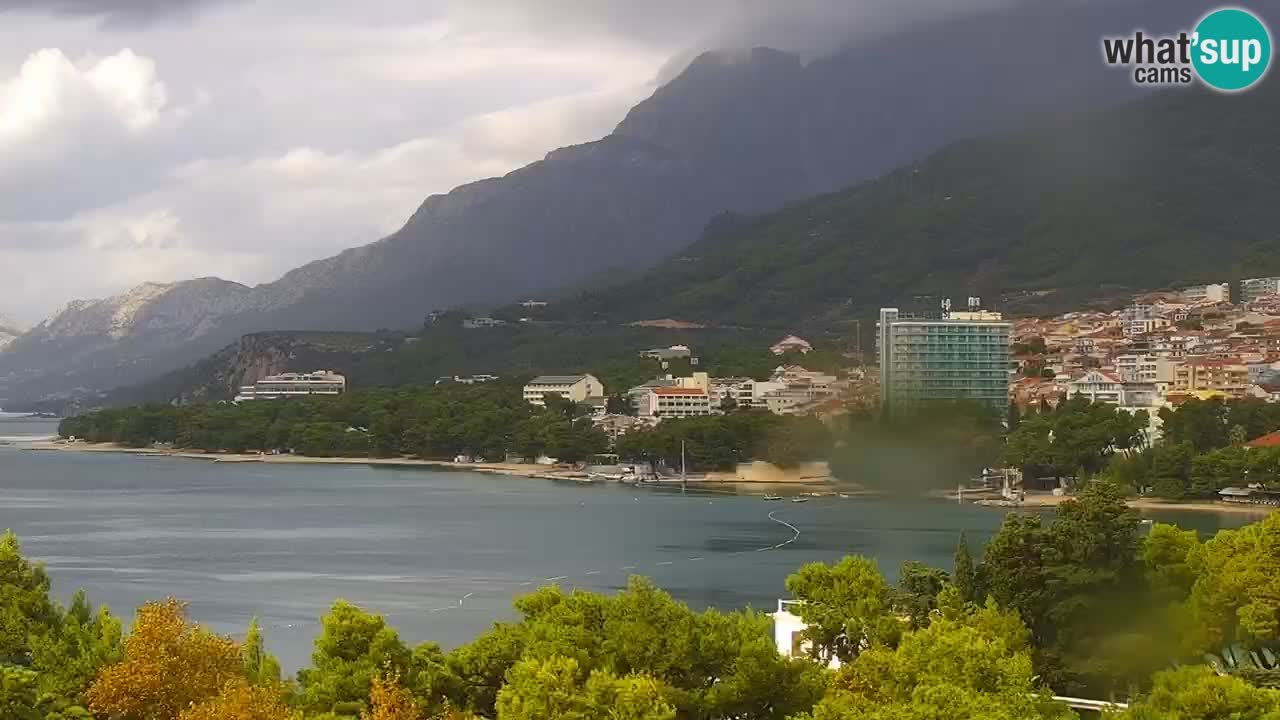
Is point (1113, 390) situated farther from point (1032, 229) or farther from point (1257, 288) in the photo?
point (1032, 229)

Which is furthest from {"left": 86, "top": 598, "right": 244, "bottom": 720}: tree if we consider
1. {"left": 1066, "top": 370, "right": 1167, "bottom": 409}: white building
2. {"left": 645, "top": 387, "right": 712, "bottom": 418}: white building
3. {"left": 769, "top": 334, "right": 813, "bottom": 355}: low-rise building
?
{"left": 769, "top": 334, "right": 813, "bottom": 355}: low-rise building

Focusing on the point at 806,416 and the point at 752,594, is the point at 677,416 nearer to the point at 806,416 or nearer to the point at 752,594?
the point at 806,416

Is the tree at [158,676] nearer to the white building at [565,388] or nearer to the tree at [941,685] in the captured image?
the tree at [941,685]

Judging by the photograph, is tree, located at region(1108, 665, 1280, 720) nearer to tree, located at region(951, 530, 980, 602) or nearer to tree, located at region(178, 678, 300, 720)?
tree, located at region(951, 530, 980, 602)

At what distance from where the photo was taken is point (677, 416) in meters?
48.2

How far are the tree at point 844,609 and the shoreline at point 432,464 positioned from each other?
16634 millimetres

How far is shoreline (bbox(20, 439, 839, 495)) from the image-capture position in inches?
1518

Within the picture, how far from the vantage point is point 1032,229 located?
229 feet

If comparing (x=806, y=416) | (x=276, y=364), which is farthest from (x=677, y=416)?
(x=276, y=364)

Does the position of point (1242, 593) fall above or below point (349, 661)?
above

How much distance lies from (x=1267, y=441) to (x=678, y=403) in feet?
64.0

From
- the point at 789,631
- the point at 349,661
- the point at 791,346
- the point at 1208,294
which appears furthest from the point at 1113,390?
the point at 349,661

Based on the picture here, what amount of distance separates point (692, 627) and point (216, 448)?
155ft

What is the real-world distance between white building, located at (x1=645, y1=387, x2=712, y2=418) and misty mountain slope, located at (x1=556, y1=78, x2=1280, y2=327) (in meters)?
15.1
